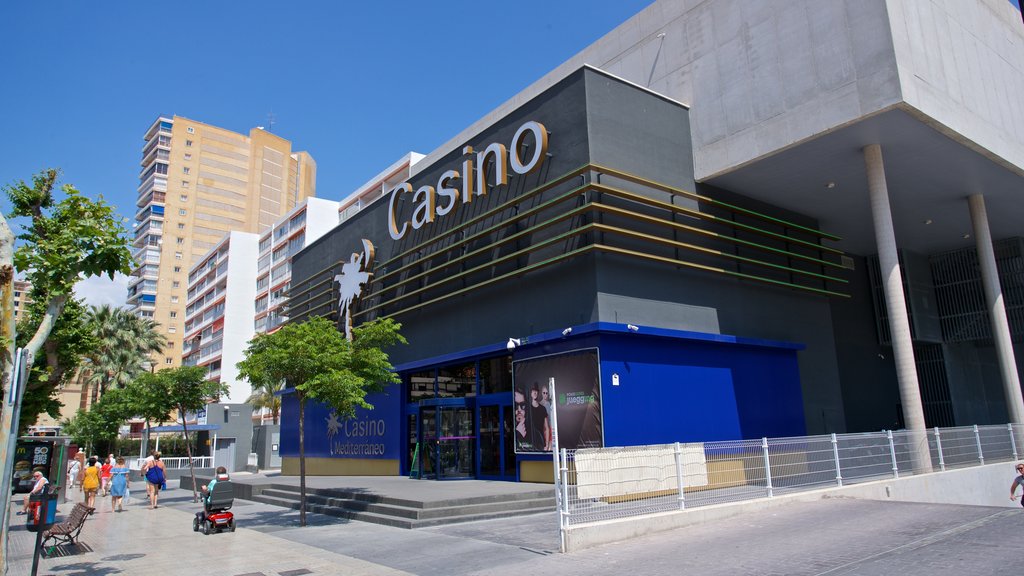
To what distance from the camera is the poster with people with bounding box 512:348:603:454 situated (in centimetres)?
1644

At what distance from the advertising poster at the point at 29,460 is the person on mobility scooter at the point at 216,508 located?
1470cm

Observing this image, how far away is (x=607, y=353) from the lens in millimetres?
16516

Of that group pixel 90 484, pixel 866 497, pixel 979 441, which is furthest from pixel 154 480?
pixel 979 441

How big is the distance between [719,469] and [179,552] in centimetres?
1028

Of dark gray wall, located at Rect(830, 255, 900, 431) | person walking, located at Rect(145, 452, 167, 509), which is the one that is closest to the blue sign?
person walking, located at Rect(145, 452, 167, 509)

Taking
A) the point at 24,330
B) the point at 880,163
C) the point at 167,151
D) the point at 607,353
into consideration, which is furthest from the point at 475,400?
the point at 167,151

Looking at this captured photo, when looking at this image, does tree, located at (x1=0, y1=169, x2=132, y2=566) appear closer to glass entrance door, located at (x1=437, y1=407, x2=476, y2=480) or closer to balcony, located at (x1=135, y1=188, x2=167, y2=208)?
glass entrance door, located at (x1=437, y1=407, x2=476, y2=480)

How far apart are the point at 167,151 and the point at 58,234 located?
307 feet

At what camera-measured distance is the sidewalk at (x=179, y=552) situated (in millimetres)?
9945

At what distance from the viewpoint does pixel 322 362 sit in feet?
51.5

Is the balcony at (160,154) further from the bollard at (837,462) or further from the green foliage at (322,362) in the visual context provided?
the bollard at (837,462)

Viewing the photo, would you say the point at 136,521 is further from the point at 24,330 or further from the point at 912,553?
the point at 912,553

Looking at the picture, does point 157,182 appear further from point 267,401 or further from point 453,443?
point 453,443

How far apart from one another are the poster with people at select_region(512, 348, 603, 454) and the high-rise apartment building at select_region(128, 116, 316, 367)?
267 ft
